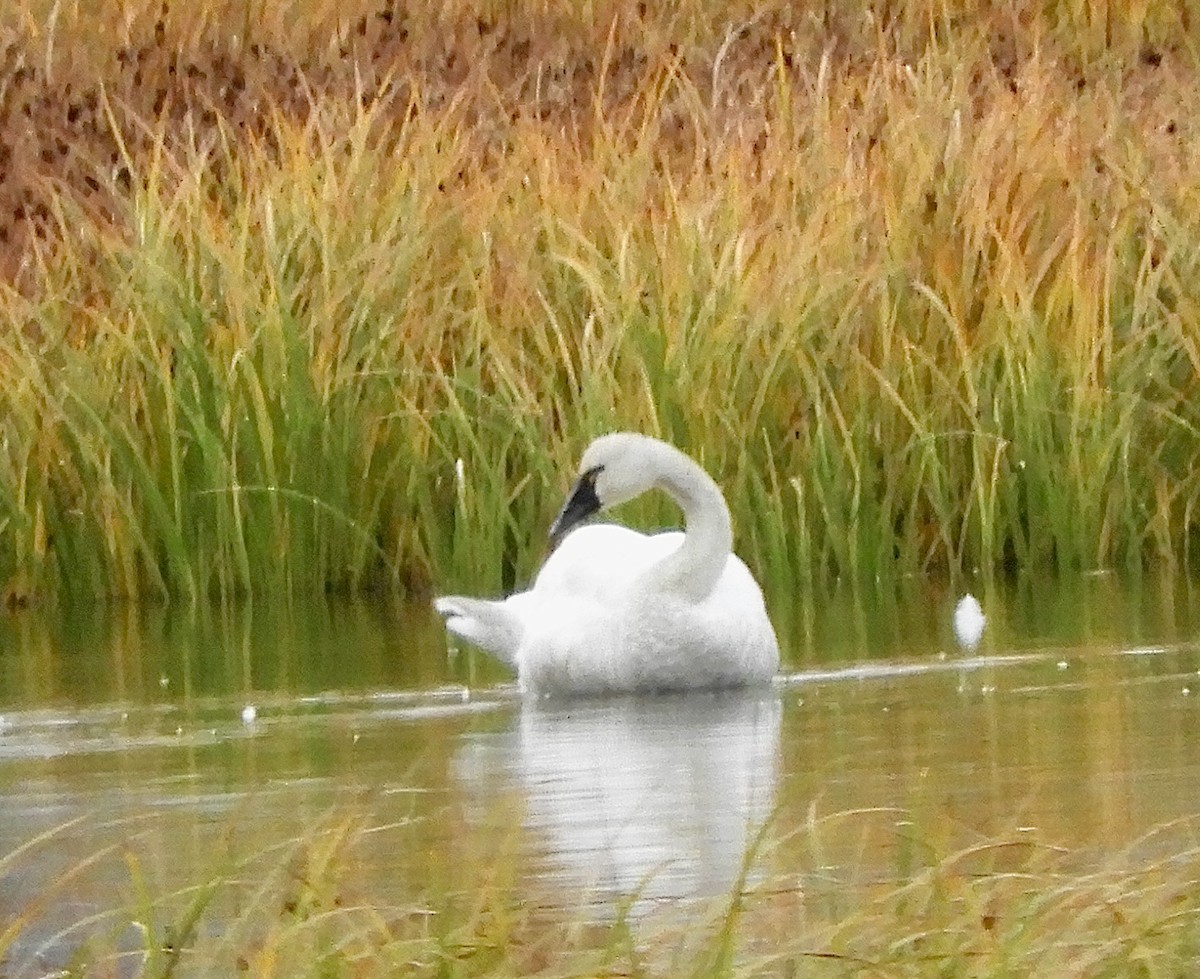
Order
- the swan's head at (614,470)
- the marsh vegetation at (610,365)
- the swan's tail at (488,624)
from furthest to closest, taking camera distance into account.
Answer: the marsh vegetation at (610,365) → the swan's tail at (488,624) → the swan's head at (614,470)

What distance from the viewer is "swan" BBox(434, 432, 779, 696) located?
905 centimetres

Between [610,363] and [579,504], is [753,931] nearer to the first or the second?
[579,504]

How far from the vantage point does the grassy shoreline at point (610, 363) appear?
11.4 m

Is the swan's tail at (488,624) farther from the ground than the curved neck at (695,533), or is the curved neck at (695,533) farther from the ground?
the curved neck at (695,533)

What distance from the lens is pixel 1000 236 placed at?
11727 millimetres

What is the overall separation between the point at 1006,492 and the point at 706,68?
803cm

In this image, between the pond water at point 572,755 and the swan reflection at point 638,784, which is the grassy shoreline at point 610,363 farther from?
the swan reflection at point 638,784

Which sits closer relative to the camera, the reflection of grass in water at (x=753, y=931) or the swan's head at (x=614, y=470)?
the reflection of grass in water at (x=753, y=931)

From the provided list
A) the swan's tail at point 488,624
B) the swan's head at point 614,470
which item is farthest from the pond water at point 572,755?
the swan's head at point 614,470

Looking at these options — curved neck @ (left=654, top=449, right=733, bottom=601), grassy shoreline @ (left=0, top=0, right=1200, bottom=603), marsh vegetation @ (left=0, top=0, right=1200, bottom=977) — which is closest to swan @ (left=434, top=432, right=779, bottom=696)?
curved neck @ (left=654, top=449, right=733, bottom=601)

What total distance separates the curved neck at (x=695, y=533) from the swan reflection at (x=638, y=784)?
29 cm

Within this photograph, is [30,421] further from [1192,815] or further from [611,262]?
[1192,815]

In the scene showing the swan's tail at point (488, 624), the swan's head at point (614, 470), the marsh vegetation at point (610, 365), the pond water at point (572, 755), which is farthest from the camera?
the marsh vegetation at point (610, 365)

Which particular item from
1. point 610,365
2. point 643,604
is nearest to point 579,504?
point 643,604
